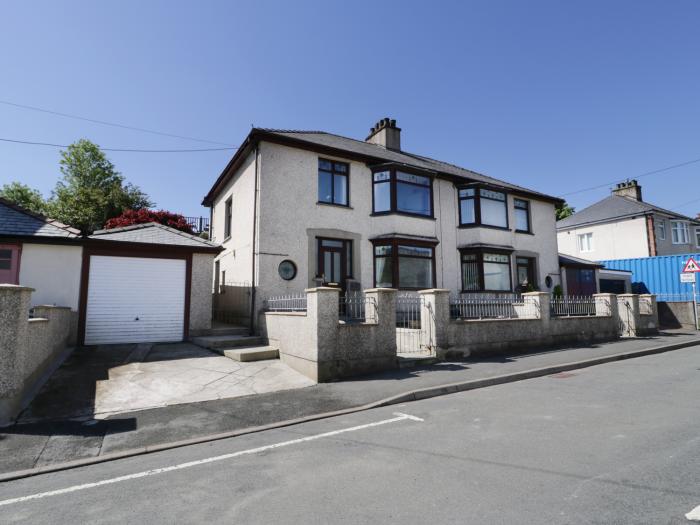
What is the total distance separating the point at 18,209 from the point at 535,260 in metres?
20.4

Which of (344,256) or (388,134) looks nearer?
(344,256)

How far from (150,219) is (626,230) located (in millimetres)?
32565

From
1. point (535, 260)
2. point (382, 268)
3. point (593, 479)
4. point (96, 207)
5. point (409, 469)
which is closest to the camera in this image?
point (593, 479)

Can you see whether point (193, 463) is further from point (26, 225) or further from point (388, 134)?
point (388, 134)

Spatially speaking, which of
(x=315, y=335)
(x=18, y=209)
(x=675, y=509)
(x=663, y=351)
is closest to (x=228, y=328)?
(x=315, y=335)

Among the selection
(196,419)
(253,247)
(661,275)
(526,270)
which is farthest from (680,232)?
(196,419)

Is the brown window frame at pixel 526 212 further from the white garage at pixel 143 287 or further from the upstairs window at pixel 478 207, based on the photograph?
the white garage at pixel 143 287

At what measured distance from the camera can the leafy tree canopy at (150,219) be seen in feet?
71.0

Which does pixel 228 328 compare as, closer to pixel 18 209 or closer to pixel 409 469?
pixel 18 209

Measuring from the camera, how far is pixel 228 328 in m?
12.1

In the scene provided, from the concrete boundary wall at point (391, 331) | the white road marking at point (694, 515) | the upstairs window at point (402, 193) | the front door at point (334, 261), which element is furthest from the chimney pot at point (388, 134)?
the white road marking at point (694, 515)

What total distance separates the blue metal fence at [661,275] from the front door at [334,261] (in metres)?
21.2

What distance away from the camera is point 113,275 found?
428 inches

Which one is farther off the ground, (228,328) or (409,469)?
(228,328)
